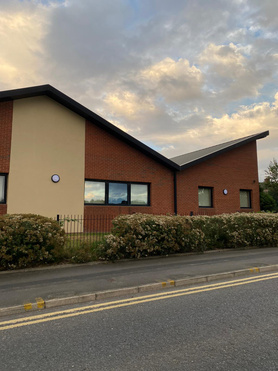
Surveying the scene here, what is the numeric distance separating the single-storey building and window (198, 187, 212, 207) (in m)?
0.04

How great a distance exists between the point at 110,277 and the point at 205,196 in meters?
12.8

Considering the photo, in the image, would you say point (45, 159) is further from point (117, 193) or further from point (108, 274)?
point (108, 274)

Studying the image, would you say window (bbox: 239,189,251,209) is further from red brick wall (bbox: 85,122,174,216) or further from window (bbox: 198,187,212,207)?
red brick wall (bbox: 85,122,174,216)

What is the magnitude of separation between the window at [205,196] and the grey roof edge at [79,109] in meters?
2.86

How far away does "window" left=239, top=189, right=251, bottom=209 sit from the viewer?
1908cm

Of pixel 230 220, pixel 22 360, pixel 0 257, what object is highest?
pixel 230 220

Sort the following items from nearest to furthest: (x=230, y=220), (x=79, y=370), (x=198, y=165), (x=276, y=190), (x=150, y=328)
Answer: (x=79, y=370)
(x=150, y=328)
(x=230, y=220)
(x=198, y=165)
(x=276, y=190)

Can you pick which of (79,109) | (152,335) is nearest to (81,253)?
(152,335)

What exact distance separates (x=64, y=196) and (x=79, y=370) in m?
11.2

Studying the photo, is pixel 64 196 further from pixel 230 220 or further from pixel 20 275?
pixel 230 220

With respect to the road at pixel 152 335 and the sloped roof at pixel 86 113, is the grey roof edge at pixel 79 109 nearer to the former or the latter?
the sloped roof at pixel 86 113

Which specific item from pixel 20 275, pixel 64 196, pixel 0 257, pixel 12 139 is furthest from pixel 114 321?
pixel 12 139

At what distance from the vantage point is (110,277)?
20.6 feet

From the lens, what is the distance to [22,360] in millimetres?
2957
